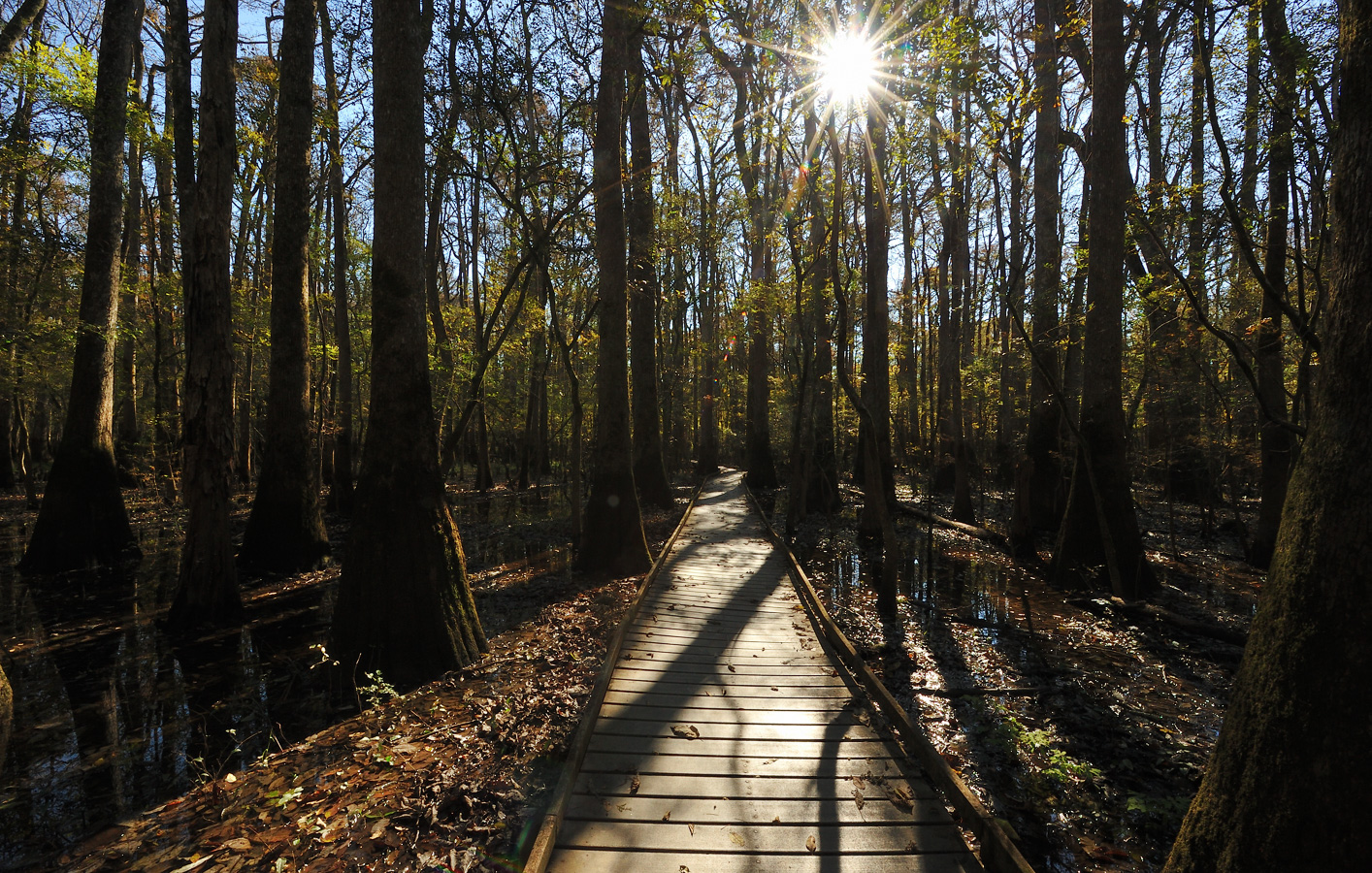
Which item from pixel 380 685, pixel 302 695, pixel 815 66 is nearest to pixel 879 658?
pixel 380 685

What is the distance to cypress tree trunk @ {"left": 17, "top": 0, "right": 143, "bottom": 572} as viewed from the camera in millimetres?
10031

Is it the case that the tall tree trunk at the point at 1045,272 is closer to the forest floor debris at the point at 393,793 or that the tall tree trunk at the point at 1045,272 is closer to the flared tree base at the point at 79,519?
the forest floor debris at the point at 393,793

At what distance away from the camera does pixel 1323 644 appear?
194cm

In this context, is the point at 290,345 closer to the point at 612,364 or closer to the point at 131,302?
the point at 612,364

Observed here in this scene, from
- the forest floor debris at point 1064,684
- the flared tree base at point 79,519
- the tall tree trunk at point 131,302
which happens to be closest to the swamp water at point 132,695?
A: the flared tree base at point 79,519

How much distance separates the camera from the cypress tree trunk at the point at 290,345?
378 inches

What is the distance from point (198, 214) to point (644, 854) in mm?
7658

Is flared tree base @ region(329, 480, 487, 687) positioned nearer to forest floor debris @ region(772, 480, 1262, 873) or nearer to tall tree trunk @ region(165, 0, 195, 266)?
forest floor debris @ region(772, 480, 1262, 873)

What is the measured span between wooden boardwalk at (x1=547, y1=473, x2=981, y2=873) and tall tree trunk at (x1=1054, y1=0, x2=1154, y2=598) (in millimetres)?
5704

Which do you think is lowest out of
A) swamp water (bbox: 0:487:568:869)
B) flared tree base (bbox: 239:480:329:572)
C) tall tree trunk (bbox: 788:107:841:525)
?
swamp water (bbox: 0:487:568:869)

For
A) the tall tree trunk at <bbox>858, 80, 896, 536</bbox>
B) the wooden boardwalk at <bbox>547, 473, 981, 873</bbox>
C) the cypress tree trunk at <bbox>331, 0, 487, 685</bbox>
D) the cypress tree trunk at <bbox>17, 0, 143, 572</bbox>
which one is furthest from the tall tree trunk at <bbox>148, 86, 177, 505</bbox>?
the wooden boardwalk at <bbox>547, 473, 981, 873</bbox>

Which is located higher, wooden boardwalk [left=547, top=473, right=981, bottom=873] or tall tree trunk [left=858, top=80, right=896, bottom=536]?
tall tree trunk [left=858, top=80, right=896, bottom=536]

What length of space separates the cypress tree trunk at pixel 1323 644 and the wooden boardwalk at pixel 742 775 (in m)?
1.27

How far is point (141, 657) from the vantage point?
627 centimetres
